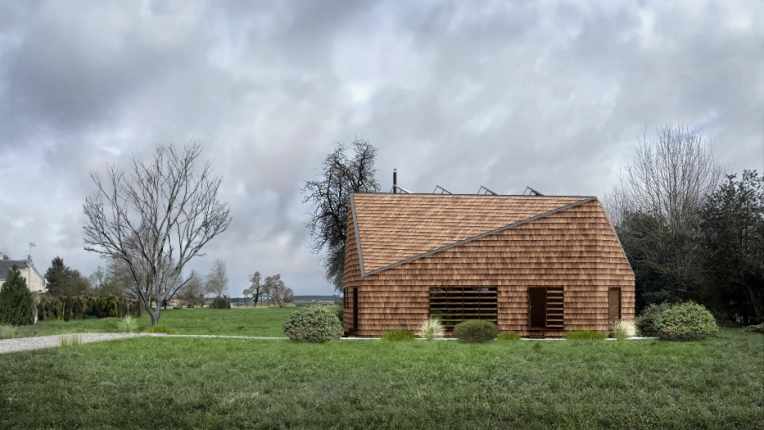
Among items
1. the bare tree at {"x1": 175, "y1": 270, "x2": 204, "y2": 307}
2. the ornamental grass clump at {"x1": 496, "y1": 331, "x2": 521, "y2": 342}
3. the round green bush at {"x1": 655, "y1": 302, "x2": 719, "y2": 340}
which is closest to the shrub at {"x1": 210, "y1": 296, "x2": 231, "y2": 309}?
the bare tree at {"x1": 175, "y1": 270, "x2": 204, "y2": 307}

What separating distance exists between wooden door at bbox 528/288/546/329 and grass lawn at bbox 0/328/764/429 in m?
5.04

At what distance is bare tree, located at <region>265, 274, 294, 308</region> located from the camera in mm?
66438

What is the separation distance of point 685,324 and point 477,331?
627 centimetres

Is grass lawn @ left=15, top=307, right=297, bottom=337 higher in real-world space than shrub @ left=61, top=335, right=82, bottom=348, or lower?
lower

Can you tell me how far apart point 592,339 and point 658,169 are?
19284 millimetres

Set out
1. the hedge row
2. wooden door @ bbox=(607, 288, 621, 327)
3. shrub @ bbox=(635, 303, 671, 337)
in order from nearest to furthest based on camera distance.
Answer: shrub @ bbox=(635, 303, 671, 337) → wooden door @ bbox=(607, 288, 621, 327) → the hedge row

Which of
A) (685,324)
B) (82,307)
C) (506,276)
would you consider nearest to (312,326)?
(506,276)

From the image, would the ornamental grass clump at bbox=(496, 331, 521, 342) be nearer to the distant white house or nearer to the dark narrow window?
the dark narrow window

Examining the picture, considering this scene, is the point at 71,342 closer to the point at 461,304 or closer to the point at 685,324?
the point at 461,304

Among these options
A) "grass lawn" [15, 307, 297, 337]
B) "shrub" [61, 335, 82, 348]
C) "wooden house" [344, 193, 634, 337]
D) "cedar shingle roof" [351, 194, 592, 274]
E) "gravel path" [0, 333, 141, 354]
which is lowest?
"grass lawn" [15, 307, 297, 337]

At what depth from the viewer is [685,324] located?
63.8ft

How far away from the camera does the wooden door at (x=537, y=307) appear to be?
22.1m

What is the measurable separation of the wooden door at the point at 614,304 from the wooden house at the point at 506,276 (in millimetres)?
35

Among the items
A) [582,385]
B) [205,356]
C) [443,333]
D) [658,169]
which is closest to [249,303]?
[658,169]
